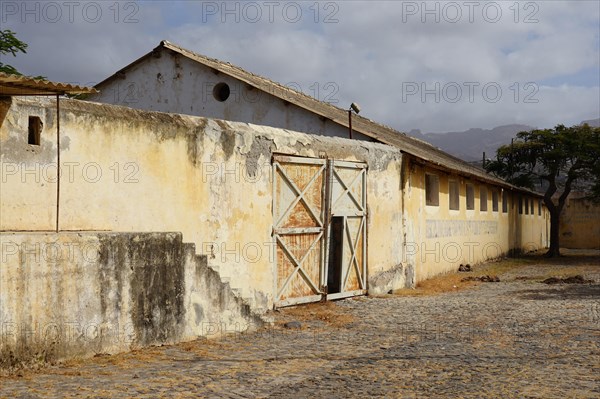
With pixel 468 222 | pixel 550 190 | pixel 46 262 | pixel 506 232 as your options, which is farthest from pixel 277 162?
pixel 550 190

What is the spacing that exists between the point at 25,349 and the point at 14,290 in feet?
2.07

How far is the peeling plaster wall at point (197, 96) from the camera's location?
17.6m

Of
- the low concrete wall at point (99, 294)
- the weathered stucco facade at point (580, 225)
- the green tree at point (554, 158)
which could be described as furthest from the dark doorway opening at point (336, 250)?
the weathered stucco facade at point (580, 225)

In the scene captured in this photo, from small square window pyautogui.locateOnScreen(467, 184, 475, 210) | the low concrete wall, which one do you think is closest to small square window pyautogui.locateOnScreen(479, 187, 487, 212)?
small square window pyautogui.locateOnScreen(467, 184, 475, 210)

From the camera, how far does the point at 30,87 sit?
708 centimetres

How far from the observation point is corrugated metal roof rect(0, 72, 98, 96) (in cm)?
678

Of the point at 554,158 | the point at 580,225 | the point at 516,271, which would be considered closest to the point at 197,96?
the point at 516,271

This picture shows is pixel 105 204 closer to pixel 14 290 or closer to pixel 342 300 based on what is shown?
pixel 14 290

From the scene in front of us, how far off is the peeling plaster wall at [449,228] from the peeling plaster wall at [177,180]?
4194 mm

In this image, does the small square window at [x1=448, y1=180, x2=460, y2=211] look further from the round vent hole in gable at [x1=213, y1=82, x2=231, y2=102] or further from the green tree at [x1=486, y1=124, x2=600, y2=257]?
A: the green tree at [x1=486, y1=124, x2=600, y2=257]

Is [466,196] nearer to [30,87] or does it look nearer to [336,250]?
[336,250]

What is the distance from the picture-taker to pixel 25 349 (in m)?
7.02

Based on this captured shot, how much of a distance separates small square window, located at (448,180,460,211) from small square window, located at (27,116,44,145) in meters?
14.7

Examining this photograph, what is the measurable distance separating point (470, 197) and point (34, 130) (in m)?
17.3
